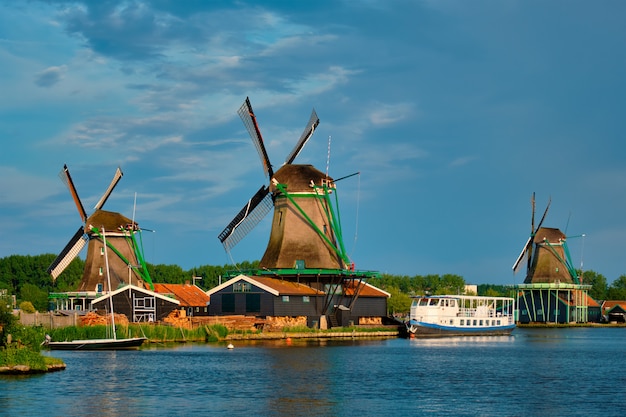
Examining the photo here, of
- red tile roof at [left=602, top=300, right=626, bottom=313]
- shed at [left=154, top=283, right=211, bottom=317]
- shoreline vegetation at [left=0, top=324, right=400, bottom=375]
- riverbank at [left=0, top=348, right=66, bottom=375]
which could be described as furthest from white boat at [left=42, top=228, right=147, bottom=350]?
red tile roof at [left=602, top=300, right=626, bottom=313]

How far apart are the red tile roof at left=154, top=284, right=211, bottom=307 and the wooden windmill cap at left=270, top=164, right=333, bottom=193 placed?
1187 cm

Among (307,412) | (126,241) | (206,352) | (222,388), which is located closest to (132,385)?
(222,388)

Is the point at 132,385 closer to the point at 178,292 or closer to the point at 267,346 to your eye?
the point at 267,346

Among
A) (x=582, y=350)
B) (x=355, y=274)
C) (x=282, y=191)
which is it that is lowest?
(x=582, y=350)

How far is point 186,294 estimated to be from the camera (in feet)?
293

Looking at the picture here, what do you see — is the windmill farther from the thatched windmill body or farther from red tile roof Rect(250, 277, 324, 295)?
the thatched windmill body

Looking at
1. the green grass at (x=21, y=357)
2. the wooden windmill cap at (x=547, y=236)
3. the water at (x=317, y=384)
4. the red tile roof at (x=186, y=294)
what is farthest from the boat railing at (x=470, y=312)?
the green grass at (x=21, y=357)

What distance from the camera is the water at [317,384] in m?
38.9

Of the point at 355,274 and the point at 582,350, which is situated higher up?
the point at 355,274

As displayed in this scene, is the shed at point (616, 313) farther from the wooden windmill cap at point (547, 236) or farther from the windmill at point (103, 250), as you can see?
the windmill at point (103, 250)

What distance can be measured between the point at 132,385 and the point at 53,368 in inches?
268

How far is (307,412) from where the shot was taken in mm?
37781

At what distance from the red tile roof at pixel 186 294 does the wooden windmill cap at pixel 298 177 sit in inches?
467

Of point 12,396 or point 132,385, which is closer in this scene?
point 12,396
